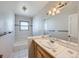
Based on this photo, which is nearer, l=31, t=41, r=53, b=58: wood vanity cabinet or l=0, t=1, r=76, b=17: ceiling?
l=31, t=41, r=53, b=58: wood vanity cabinet

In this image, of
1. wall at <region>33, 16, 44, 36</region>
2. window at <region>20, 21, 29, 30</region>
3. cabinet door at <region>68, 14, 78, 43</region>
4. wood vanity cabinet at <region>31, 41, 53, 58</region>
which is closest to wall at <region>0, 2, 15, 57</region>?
window at <region>20, 21, 29, 30</region>

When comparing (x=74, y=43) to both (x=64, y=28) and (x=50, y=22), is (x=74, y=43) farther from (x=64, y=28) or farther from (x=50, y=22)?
(x=50, y=22)

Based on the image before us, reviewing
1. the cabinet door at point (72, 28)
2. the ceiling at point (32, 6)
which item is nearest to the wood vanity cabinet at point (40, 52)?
the cabinet door at point (72, 28)

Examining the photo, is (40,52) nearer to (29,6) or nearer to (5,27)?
(5,27)

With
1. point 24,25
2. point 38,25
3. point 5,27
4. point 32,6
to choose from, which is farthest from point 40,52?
point 32,6

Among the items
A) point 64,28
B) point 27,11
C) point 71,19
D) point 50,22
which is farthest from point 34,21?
point 71,19

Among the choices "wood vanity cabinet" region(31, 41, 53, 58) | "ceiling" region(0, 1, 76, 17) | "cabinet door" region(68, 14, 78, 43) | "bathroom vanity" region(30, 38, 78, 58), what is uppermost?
"ceiling" region(0, 1, 76, 17)

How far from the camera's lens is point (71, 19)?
6.11 ft

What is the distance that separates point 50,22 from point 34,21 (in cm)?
106

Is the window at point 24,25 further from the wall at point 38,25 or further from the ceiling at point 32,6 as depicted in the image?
the ceiling at point 32,6

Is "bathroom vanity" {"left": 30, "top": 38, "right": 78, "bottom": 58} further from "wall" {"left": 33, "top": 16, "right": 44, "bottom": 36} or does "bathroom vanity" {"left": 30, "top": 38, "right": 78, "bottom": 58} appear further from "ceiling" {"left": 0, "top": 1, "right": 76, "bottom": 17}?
"ceiling" {"left": 0, "top": 1, "right": 76, "bottom": 17}

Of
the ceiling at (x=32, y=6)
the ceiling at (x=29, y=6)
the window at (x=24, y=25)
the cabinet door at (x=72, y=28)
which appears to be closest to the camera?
the cabinet door at (x=72, y=28)

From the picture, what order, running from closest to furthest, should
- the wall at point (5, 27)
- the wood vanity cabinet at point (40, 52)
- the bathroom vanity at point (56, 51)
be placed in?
the bathroom vanity at point (56, 51) → the wood vanity cabinet at point (40, 52) → the wall at point (5, 27)

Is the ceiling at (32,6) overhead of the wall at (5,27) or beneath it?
overhead
